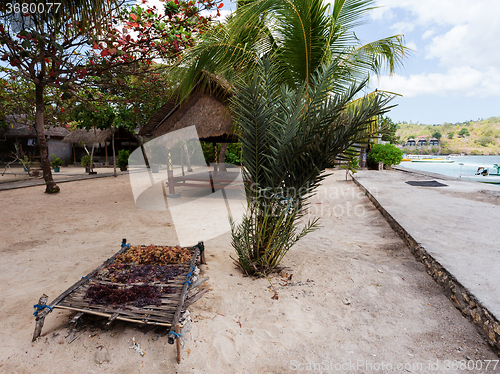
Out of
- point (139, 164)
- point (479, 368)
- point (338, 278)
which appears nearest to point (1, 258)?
point (338, 278)

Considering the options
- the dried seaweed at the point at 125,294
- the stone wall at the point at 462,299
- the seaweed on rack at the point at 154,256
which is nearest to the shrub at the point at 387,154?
the stone wall at the point at 462,299

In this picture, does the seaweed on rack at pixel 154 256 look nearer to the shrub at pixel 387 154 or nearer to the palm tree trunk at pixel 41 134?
the palm tree trunk at pixel 41 134

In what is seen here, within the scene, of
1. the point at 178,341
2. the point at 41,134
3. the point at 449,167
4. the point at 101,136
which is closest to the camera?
the point at 178,341

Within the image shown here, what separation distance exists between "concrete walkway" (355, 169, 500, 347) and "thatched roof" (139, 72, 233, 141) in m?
4.13

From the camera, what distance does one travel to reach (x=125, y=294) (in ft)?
6.79

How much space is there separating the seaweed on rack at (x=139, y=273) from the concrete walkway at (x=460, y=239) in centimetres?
233

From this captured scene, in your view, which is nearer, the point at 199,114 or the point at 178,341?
the point at 178,341

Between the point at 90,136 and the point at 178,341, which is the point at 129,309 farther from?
the point at 90,136

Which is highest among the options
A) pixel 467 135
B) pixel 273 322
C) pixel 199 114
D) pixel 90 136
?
pixel 467 135

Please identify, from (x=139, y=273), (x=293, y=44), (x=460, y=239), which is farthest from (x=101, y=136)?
(x=460, y=239)

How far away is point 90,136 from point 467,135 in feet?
312

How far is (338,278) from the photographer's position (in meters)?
2.78

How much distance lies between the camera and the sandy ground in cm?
170

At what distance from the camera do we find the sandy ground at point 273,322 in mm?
1701
